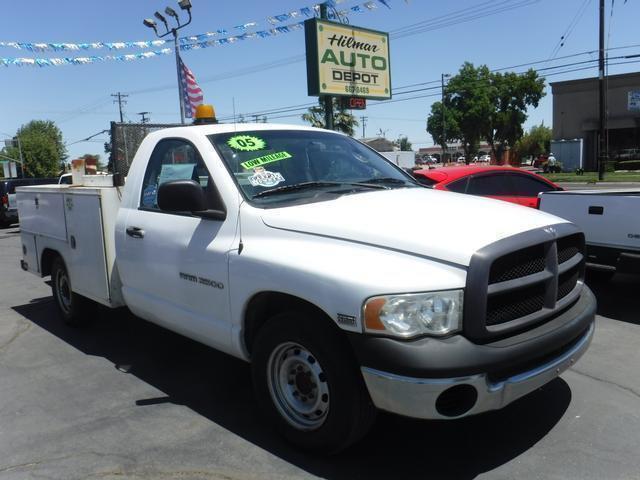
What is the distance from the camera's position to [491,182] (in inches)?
309

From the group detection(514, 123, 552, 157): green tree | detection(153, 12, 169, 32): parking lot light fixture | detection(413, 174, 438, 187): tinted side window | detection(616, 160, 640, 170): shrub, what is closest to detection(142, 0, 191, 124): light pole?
detection(153, 12, 169, 32): parking lot light fixture

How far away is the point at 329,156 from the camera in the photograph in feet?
14.0

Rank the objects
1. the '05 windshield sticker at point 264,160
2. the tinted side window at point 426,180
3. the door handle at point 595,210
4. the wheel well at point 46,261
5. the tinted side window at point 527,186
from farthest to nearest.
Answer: the tinted side window at point 527,186
the tinted side window at point 426,180
the wheel well at point 46,261
the door handle at point 595,210
the '05 windshield sticker at point 264,160

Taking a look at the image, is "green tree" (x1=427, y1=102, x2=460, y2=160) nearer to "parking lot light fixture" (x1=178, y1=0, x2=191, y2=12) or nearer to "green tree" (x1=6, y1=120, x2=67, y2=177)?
"parking lot light fixture" (x1=178, y1=0, x2=191, y2=12)

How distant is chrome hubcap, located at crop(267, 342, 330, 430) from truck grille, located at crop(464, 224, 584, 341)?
35.4 inches

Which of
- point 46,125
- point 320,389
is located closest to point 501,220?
point 320,389

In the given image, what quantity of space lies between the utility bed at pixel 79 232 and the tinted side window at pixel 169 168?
61 cm

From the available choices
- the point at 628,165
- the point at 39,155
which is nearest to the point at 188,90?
the point at 628,165

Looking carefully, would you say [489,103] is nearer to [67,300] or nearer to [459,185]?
[459,185]

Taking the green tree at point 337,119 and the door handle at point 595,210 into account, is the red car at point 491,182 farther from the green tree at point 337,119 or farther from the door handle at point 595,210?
the green tree at point 337,119

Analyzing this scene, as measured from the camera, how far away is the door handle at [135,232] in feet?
14.2

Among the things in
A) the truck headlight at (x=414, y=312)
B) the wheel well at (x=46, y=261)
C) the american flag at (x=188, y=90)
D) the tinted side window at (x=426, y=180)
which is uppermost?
the american flag at (x=188, y=90)

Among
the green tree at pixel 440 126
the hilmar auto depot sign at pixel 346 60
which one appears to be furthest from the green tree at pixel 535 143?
the hilmar auto depot sign at pixel 346 60

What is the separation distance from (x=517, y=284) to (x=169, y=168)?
2.77 m
